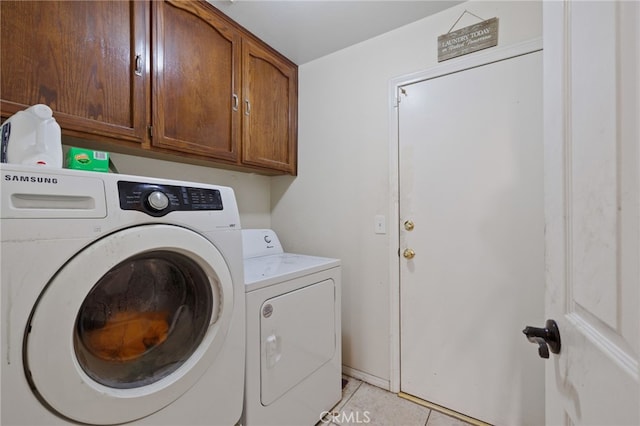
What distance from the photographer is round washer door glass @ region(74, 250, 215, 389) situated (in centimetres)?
75

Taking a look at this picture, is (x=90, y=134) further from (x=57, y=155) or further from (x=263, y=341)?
(x=263, y=341)

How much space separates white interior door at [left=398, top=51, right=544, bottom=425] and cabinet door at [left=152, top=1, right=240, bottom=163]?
1060 mm

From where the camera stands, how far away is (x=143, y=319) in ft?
2.89

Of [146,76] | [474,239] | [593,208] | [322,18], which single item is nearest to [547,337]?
[593,208]

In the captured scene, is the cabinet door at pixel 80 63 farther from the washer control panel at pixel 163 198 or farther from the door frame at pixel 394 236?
the door frame at pixel 394 236

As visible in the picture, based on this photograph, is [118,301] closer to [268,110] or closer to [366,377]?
[268,110]

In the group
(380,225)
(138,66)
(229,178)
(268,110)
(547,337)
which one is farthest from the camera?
(229,178)

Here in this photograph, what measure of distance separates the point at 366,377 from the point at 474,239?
1144 mm

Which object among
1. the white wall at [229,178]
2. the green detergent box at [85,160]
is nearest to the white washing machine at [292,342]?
the white wall at [229,178]

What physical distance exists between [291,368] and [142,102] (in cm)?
140

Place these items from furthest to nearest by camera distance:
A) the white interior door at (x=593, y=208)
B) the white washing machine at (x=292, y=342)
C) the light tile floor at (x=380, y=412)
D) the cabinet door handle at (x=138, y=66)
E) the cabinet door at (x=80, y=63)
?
the light tile floor at (x=380, y=412) → the cabinet door handle at (x=138, y=66) → the white washing machine at (x=292, y=342) → the cabinet door at (x=80, y=63) → the white interior door at (x=593, y=208)

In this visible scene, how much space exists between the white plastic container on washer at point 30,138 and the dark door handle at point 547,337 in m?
1.37

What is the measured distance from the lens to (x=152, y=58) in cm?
124

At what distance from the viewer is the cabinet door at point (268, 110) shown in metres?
1.70
